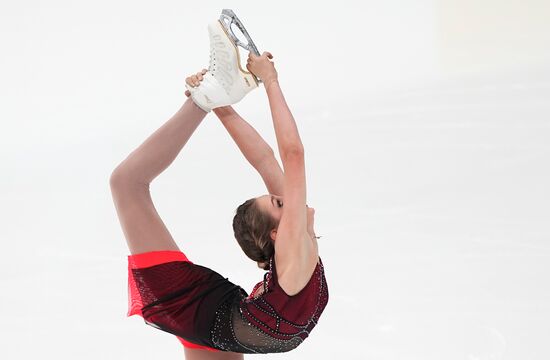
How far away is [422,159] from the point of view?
14.6 feet

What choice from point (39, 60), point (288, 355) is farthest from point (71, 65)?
point (288, 355)

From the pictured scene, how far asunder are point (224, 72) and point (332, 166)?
203 cm

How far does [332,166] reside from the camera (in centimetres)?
450

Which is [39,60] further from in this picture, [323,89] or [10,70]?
[323,89]

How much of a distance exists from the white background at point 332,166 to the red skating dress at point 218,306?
643 mm

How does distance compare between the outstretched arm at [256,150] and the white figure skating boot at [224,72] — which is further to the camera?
the outstretched arm at [256,150]

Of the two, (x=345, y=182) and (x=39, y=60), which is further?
(x=39, y=60)

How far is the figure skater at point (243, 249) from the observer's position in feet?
7.26

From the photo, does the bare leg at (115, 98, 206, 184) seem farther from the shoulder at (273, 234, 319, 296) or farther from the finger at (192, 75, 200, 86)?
the shoulder at (273, 234, 319, 296)

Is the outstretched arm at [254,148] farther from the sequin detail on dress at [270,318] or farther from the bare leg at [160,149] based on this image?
the sequin detail on dress at [270,318]

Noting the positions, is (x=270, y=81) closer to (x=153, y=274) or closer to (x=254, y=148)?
(x=254, y=148)

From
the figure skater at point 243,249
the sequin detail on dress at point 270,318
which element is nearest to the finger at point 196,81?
the figure skater at point 243,249

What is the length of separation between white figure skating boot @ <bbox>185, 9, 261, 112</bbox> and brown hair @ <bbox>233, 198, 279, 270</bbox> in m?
0.38

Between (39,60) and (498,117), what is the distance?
328 cm
